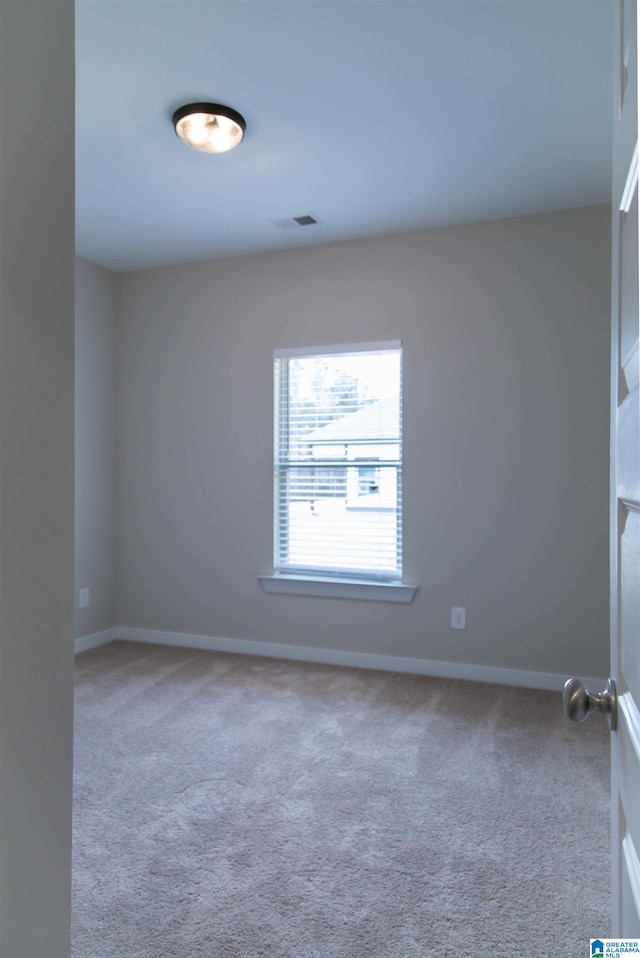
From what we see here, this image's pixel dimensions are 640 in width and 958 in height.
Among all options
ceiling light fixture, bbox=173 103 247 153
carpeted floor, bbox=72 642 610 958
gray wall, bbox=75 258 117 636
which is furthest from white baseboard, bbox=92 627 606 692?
ceiling light fixture, bbox=173 103 247 153

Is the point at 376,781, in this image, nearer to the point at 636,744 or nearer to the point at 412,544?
the point at 412,544

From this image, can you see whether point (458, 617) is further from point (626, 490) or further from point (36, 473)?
point (36, 473)

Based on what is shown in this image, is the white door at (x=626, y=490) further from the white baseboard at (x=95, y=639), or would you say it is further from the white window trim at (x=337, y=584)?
the white baseboard at (x=95, y=639)

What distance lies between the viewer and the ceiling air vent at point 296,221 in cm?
359

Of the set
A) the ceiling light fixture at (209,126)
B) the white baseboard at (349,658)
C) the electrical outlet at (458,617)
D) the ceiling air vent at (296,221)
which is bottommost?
the white baseboard at (349,658)

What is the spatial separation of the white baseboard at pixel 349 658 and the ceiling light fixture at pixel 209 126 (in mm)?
2871

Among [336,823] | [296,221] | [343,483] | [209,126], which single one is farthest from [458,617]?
[209,126]

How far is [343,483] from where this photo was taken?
159 inches

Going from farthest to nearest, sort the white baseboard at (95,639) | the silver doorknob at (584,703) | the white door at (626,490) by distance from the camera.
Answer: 1. the white baseboard at (95,639)
2. the silver doorknob at (584,703)
3. the white door at (626,490)

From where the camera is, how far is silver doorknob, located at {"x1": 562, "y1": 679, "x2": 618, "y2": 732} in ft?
2.95

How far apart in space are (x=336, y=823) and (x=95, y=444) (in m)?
3.14

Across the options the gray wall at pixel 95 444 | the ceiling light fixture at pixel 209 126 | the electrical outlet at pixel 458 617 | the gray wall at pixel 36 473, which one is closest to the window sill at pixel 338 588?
the electrical outlet at pixel 458 617

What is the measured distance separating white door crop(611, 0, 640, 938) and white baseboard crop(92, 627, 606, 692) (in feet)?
9.04

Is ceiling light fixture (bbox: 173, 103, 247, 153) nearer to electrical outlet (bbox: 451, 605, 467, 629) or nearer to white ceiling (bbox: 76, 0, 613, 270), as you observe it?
white ceiling (bbox: 76, 0, 613, 270)
